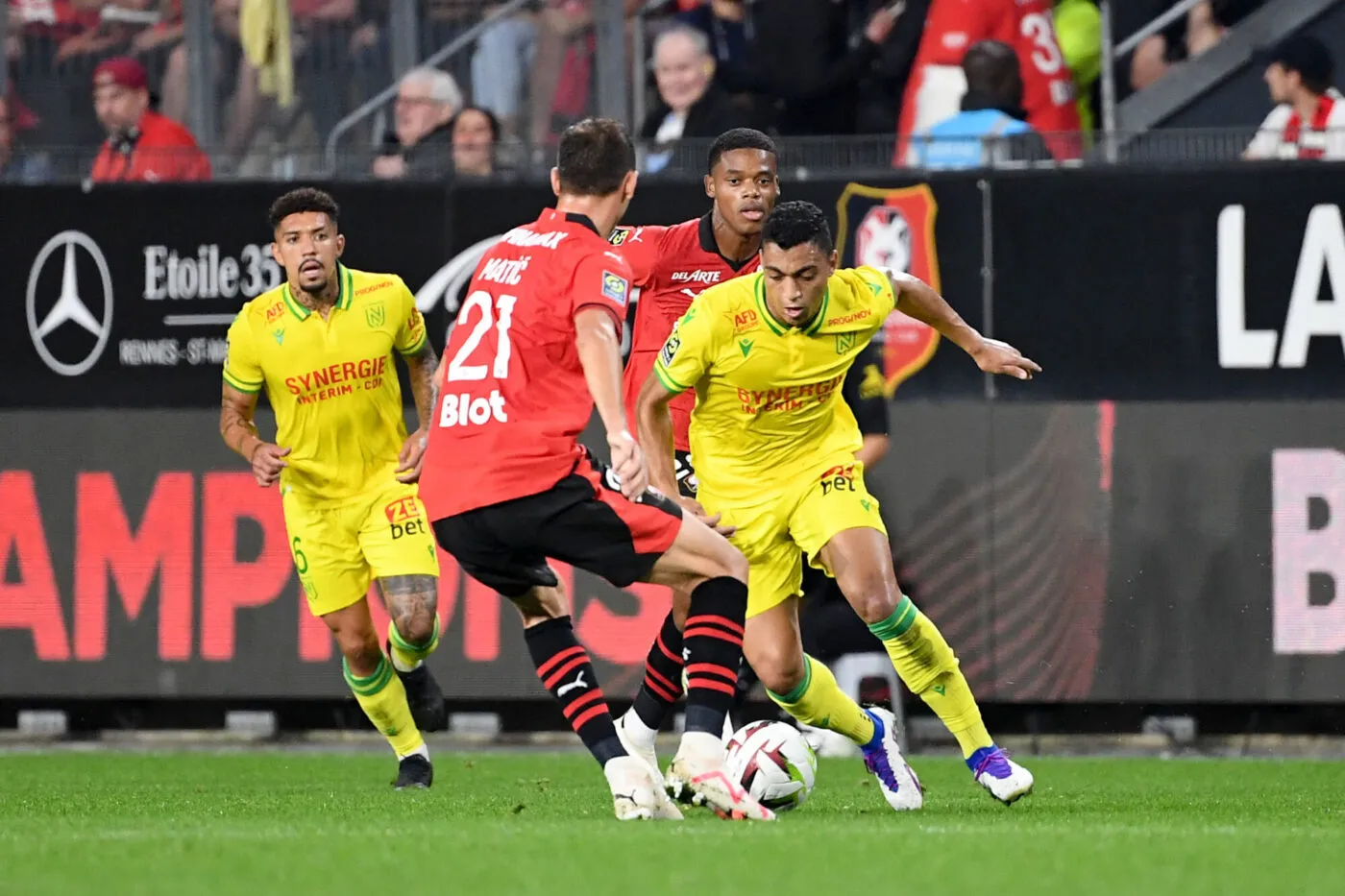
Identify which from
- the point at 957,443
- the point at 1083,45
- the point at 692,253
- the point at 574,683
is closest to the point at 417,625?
the point at 692,253

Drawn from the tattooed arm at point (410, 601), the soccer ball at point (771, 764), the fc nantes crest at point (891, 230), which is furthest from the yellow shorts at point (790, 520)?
the fc nantes crest at point (891, 230)

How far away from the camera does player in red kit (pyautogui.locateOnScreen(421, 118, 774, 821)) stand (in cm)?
687

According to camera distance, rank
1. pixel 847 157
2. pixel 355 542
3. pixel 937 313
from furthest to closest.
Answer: pixel 847 157
pixel 355 542
pixel 937 313

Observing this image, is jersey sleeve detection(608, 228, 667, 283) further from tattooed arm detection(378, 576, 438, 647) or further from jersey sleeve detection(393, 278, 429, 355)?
tattooed arm detection(378, 576, 438, 647)

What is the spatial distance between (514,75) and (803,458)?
478 cm

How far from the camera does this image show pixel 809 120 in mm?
12656

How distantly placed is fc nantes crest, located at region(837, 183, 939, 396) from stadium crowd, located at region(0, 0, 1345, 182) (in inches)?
22.8

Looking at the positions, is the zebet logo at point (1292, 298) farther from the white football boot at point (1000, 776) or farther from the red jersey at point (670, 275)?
the white football boot at point (1000, 776)

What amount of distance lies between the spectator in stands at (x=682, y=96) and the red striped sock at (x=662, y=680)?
4.73m

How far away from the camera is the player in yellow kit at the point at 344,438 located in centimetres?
978

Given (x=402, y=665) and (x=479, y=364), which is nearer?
(x=479, y=364)

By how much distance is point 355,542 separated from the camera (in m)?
9.88

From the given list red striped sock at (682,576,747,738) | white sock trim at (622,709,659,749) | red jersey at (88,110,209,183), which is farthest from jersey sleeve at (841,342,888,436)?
red striped sock at (682,576,747,738)

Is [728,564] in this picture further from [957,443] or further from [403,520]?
[957,443]
